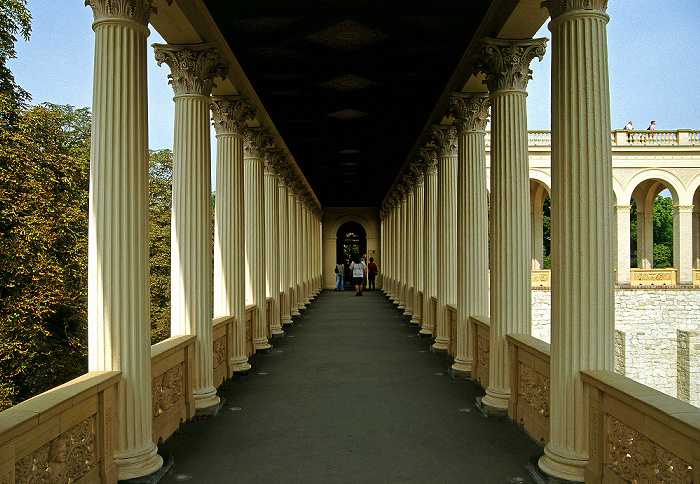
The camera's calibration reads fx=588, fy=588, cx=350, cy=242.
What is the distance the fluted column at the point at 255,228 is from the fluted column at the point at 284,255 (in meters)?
3.79

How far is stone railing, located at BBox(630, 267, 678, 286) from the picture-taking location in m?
28.6

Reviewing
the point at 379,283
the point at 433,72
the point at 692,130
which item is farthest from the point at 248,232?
the point at 692,130

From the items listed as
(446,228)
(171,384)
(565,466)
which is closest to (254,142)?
(446,228)

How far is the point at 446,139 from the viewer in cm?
1147

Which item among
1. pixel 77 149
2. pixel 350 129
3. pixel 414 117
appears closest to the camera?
pixel 414 117

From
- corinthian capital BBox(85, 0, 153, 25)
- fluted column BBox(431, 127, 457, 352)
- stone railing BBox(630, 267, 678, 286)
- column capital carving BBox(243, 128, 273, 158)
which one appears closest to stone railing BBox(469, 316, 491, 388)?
fluted column BBox(431, 127, 457, 352)

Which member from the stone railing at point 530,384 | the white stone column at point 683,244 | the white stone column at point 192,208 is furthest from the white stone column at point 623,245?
the white stone column at point 192,208

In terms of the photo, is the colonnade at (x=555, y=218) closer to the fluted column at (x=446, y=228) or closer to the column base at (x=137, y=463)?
the fluted column at (x=446, y=228)

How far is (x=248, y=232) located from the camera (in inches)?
450

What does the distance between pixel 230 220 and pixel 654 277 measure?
85.9 ft

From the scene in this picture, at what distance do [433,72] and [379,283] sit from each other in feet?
80.6

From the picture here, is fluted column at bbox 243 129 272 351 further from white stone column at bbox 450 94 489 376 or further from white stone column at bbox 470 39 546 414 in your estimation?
white stone column at bbox 470 39 546 414

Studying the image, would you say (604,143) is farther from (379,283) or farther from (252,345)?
(379,283)

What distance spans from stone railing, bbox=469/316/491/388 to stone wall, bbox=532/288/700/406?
48.5 ft
